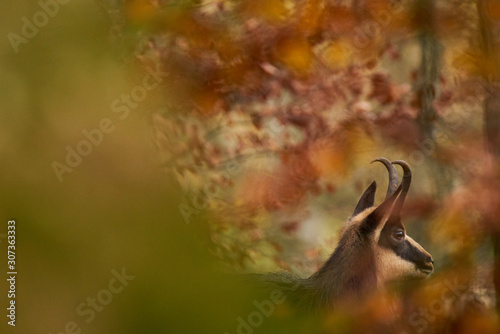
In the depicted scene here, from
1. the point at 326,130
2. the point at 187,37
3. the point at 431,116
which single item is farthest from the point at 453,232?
the point at 187,37

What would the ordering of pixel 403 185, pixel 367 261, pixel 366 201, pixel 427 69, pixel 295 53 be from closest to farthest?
1. pixel 403 185
2. pixel 367 261
3. pixel 295 53
4. pixel 366 201
5. pixel 427 69

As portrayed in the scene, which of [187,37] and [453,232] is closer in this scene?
[187,37]

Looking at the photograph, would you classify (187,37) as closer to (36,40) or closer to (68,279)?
(36,40)

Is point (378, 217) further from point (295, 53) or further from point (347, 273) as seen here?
point (295, 53)

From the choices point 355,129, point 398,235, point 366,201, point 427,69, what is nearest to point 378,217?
point 398,235

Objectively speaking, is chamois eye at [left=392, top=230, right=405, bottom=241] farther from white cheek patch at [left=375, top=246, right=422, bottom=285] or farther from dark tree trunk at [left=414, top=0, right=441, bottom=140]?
dark tree trunk at [left=414, top=0, right=441, bottom=140]

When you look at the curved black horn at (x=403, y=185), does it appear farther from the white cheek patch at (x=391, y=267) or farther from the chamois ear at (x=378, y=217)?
the white cheek patch at (x=391, y=267)
